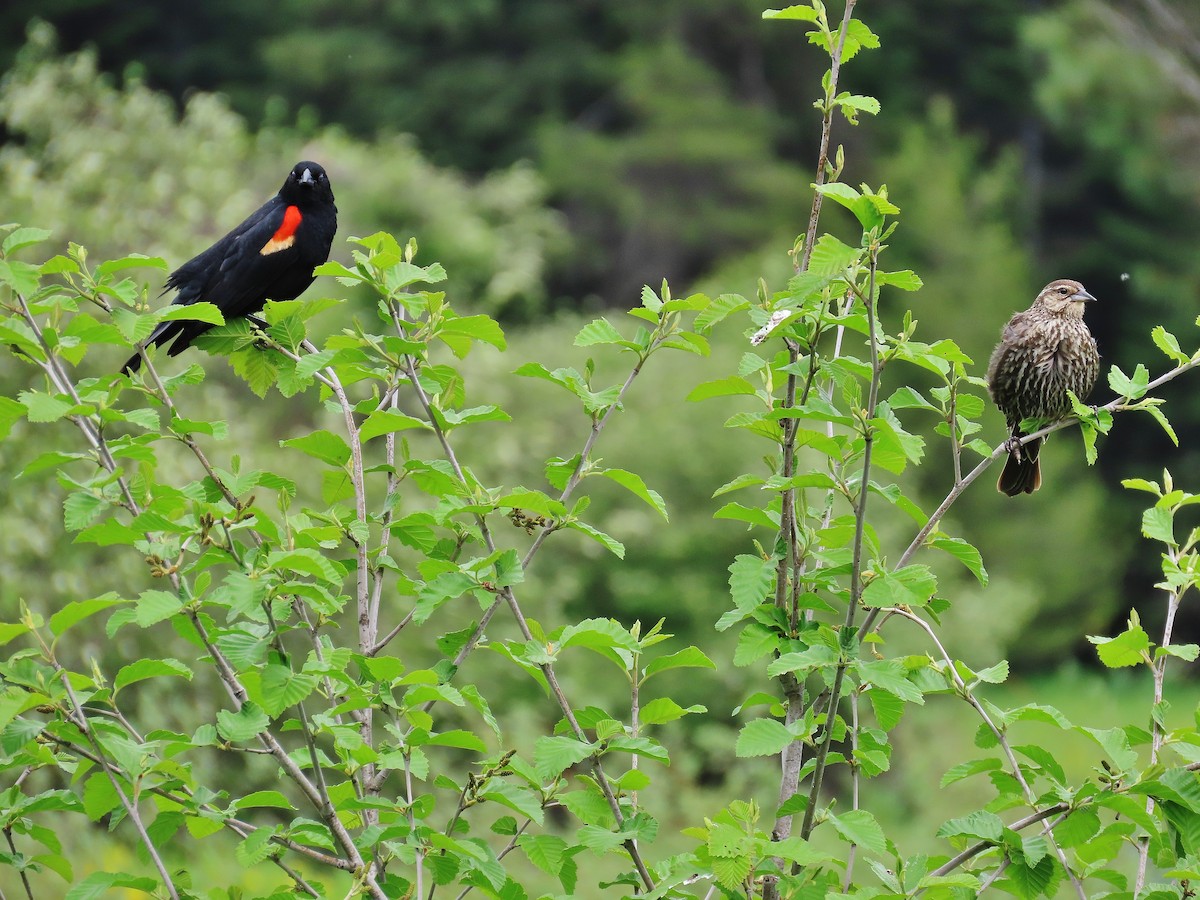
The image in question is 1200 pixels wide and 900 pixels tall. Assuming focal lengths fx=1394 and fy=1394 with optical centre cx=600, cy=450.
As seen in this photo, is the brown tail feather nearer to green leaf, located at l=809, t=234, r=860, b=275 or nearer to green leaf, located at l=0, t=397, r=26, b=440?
green leaf, located at l=809, t=234, r=860, b=275

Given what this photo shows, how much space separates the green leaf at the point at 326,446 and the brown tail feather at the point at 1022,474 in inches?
82.4

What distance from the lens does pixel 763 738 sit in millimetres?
1969

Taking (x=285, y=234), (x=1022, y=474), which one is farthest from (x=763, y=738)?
(x=285, y=234)

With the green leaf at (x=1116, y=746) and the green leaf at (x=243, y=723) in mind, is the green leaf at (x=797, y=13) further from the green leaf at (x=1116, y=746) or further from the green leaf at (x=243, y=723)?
the green leaf at (x=243, y=723)

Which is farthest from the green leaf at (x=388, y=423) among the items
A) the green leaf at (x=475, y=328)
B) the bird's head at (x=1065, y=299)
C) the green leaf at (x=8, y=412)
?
the bird's head at (x=1065, y=299)

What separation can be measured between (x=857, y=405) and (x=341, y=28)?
23568 mm

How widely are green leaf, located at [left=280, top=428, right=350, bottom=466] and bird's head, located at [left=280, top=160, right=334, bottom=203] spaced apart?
6.46ft

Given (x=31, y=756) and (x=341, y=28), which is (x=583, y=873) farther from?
(x=341, y=28)

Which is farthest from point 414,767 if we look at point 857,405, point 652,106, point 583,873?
point 652,106

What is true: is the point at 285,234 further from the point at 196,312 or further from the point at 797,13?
the point at 797,13

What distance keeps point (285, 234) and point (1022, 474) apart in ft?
6.94

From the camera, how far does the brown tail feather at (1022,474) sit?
3729 mm

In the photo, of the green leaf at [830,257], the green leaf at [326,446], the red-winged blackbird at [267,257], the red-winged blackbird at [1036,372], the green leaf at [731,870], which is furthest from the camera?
the red-winged blackbird at [1036,372]

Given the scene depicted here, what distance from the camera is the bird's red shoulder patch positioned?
378 centimetres
